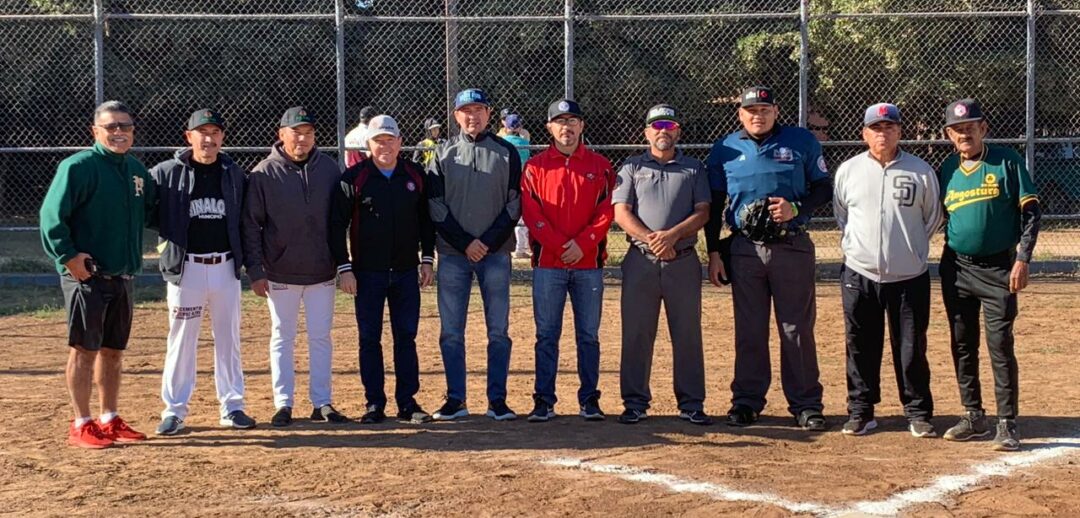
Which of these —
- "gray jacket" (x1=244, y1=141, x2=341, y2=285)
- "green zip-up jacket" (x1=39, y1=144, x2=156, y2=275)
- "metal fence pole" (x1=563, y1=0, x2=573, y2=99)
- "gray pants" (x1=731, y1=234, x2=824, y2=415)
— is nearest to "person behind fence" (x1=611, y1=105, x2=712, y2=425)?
"gray pants" (x1=731, y1=234, x2=824, y2=415)

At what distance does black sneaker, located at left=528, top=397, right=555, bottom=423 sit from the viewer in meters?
8.22

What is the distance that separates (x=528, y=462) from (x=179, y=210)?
2.70m

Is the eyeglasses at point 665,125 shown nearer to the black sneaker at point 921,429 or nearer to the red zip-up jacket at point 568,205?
the red zip-up jacket at point 568,205

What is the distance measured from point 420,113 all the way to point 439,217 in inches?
591

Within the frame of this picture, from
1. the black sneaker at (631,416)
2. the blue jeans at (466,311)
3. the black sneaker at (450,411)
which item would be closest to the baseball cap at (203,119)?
the blue jeans at (466,311)

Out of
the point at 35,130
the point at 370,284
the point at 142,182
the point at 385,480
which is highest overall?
the point at 35,130

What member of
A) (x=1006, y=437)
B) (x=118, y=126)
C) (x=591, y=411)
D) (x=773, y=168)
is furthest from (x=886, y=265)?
(x=118, y=126)

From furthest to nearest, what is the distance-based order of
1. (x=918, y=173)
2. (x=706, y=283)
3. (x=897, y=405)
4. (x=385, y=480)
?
(x=706, y=283) < (x=897, y=405) < (x=918, y=173) < (x=385, y=480)

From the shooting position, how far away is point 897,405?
28.8 ft

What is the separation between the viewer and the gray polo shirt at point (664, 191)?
8078 millimetres

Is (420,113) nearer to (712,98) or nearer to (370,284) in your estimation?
(712,98)

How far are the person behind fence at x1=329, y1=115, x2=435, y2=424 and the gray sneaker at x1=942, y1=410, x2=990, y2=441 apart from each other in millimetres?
3319

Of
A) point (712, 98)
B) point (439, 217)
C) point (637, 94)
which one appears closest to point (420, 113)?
point (637, 94)

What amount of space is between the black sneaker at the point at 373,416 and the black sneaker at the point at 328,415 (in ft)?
0.43
